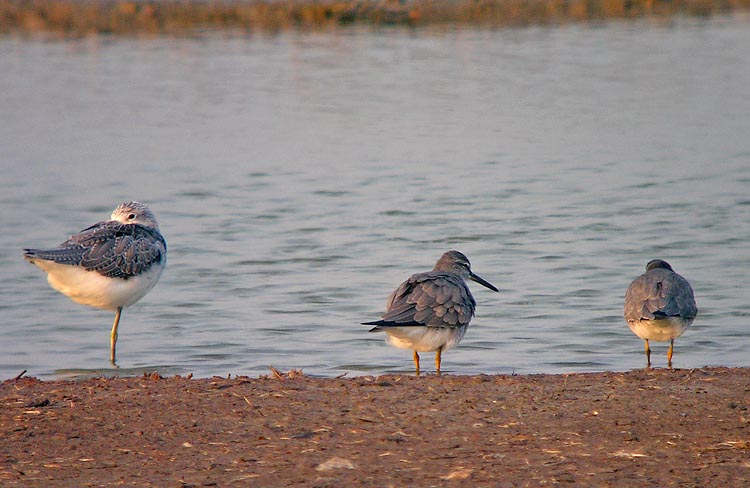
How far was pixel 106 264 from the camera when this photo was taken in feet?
36.0

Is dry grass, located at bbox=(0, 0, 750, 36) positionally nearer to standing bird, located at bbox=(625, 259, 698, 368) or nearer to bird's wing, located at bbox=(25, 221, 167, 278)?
bird's wing, located at bbox=(25, 221, 167, 278)

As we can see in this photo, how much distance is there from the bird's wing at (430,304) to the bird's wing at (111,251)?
8.15ft

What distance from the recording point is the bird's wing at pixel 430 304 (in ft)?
32.0

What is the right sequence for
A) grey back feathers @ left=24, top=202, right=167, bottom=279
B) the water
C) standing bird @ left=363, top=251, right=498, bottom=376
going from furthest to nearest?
1. the water
2. grey back feathers @ left=24, top=202, right=167, bottom=279
3. standing bird @ left=363, top=251, right=498, bottom=376

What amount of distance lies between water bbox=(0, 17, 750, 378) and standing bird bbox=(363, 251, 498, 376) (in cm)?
66

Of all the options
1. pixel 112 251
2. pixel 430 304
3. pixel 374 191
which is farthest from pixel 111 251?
pixel 374 191

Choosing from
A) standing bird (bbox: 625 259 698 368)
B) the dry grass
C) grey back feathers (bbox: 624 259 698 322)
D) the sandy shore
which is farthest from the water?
the dry grass

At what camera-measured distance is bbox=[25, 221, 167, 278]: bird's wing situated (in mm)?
10891

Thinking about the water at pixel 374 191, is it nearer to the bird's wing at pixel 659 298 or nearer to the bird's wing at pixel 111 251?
the bird's wing at pixel 659 298

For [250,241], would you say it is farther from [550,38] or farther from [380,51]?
[550,38]

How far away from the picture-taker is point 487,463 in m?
6.91

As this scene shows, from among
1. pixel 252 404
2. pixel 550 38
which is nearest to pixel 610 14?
pixel 550 38

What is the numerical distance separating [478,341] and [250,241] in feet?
16.9

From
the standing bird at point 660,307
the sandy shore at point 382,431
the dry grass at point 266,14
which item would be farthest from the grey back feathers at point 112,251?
the dry grass at point 266,14
